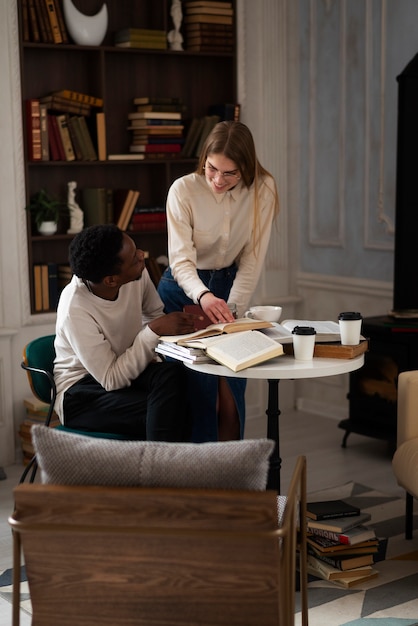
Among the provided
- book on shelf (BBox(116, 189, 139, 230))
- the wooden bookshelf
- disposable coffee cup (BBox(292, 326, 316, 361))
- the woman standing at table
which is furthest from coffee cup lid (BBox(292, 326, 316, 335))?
book on shelf (BBox(116, 189, 139, 230))

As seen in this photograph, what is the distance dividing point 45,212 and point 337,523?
2.19m

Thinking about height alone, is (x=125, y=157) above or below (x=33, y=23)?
below

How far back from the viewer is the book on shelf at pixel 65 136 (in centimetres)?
450

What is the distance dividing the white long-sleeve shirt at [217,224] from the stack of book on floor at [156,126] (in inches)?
58.2

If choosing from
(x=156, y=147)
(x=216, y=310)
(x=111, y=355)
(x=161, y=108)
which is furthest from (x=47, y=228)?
(x=216, y=310)

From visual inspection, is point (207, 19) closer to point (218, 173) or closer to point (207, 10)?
point (207, 10)

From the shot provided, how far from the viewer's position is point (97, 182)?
192 inches

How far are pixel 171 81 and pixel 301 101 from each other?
73cm

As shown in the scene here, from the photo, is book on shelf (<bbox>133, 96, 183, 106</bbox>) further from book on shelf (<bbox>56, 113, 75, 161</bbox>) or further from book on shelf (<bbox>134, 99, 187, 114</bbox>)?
book on shelf (<bbox>56, 113, 75, 161</bbox>)

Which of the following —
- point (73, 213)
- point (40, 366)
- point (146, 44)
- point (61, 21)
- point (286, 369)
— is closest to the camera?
point (286, 369)

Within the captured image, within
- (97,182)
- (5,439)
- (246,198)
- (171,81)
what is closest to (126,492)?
(246,198)

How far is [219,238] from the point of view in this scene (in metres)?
3.45

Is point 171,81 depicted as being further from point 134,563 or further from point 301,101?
point 134,563

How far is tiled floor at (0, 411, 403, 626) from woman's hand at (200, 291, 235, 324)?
1152 mm
